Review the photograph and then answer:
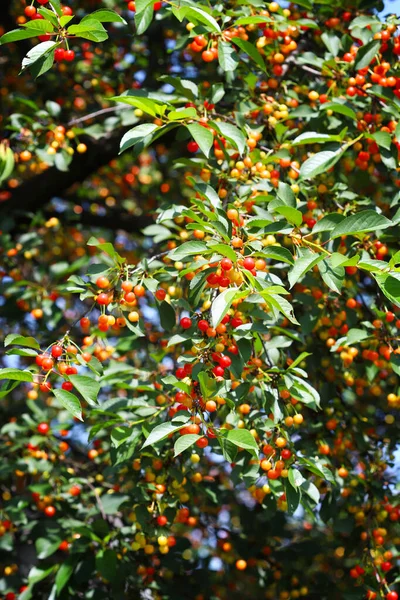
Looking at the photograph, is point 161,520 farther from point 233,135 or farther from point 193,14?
point 193,14

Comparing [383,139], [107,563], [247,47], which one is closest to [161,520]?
[107,563]

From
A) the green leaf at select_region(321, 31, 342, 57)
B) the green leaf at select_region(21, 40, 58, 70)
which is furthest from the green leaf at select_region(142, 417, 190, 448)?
the green leaf at select_region(321, 31, 342, 57)

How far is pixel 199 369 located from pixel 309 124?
1.23m

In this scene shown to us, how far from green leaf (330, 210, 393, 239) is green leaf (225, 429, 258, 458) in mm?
562

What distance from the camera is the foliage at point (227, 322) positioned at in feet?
6.05

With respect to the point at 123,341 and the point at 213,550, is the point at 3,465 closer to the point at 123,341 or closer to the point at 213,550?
the point at 123,341

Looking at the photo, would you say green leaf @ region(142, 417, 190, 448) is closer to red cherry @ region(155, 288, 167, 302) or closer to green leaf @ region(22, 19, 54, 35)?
red cherry @ region(155, 288, 167, 302)

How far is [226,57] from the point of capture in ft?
7.11

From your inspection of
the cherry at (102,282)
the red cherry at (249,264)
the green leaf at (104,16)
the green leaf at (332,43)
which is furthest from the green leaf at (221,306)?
the green leaf at (332,43)

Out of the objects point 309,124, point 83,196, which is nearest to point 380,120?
point 309,124

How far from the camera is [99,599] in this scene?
2.63 meters

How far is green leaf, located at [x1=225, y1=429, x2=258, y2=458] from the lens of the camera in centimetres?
170

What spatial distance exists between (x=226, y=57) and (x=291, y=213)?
0.68 meters

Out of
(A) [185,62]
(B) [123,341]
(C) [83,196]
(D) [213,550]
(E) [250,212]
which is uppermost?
(E) [250,212]
